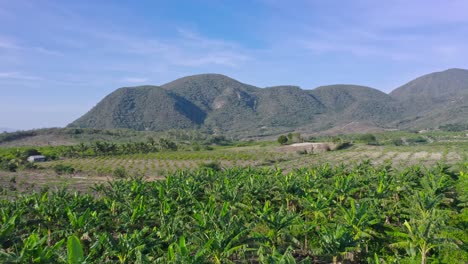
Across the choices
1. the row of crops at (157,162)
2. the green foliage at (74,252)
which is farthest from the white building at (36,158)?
the green foliage at (74,252)

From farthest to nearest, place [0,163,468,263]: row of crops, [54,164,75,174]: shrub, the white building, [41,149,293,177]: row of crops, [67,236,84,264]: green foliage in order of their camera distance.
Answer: the white building < [41,149,293,177]: row of crops < [54,164,75,174]: shrub < [0,163,468,263]: row of crops < [67,236,84,264]: green foliage

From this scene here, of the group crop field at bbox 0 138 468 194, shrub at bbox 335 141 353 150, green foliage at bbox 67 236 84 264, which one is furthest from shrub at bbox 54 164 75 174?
shrub at bbox 335 141 353 150

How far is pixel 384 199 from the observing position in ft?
96.4

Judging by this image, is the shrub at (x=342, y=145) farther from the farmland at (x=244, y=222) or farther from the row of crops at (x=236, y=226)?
the row of crops at (x=236, y=226)

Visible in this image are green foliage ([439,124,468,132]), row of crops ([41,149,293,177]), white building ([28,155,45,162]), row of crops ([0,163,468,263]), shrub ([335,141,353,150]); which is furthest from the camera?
green foliage ([439,124,468,132])

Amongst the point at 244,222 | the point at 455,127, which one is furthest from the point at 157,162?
the point at 455,127

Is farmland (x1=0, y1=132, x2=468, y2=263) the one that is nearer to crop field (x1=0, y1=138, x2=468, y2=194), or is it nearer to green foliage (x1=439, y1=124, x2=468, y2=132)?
crop field (x1=0, y1=138, x2=468, y2=194)

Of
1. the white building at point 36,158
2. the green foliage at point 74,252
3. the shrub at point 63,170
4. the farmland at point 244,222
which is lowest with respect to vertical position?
the shrub at point 63,170

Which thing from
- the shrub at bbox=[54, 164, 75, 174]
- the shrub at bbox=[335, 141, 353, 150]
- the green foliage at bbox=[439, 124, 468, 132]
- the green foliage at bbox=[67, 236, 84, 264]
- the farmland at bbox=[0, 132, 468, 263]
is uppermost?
the green foliage at bbox=[67, 236, 84, 264]

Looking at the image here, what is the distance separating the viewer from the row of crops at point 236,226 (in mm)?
15477

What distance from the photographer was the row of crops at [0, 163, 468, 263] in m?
15.5

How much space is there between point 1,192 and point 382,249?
42268mm

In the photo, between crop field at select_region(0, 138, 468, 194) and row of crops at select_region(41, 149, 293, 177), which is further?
row of crops at select_region(41, 149, 293, 177)

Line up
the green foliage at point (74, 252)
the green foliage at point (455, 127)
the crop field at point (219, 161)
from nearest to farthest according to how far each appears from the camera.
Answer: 1. the green foliage at point (74, 252)
2. the crop field at point (219, 161)
3. the green foliage at point (455, 127)
